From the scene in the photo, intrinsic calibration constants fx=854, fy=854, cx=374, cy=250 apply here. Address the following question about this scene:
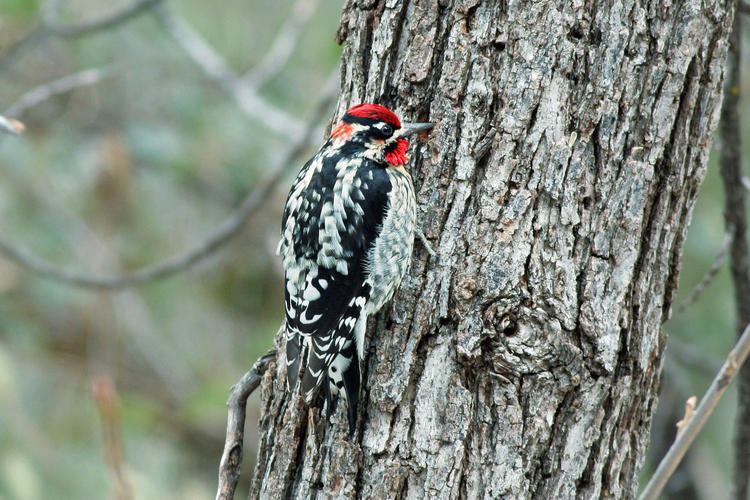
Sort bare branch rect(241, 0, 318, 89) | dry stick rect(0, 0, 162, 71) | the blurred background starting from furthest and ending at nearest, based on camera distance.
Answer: the blurred background
bare branch rect(241, 0, 318, 89)
dry stick rect(0, 0, 162, 71)

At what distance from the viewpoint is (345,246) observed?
2578mm

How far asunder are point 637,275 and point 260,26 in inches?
197

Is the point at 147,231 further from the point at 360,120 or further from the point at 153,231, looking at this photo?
the point at 360,120

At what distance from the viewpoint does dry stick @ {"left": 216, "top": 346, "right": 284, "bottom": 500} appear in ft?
7.77

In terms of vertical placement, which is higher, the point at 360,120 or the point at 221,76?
the point at 221,76

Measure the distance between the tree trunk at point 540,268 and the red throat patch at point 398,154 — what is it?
318 millimetres

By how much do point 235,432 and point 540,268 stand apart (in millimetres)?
973

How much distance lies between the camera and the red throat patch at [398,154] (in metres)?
2.55

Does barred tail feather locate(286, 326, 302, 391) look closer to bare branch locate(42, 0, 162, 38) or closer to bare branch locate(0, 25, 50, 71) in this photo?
bare branch locate(42, 0, 162, 38)

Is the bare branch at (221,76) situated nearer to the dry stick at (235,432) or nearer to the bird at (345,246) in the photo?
the bird at (345,246)

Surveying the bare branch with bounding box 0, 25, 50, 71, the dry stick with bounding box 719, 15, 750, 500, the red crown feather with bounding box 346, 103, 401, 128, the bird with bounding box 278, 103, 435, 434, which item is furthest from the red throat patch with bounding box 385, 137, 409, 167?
the bare branch with bounding box 0, 25, 50, 71

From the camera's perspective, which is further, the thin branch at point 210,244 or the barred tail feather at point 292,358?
the thin branch at point 210,244

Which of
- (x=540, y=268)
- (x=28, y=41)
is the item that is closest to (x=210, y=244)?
(x=28, y=41)

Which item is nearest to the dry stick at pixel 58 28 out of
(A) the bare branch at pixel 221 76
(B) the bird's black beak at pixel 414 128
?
(A) the bare branch at pixel 221 76
